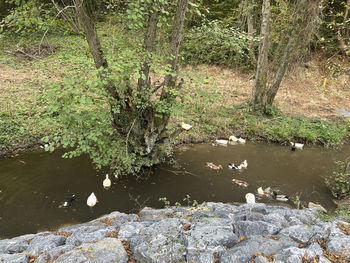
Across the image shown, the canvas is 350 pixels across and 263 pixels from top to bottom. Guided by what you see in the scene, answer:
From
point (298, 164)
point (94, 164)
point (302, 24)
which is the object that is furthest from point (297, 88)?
point (94, 164)

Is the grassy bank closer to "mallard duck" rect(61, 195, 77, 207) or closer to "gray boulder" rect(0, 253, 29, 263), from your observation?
"mallard duck" rect(61, 195, 77, 207)

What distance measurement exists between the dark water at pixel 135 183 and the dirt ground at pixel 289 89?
125 inches

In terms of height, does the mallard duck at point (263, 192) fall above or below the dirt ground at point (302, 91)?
below

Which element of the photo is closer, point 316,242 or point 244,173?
point 316,242

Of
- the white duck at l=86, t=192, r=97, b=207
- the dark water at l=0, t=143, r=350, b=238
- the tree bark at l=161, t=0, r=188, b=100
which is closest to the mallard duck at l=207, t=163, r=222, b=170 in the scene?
→ the dark water at l=0, t=143, r=350, b=238

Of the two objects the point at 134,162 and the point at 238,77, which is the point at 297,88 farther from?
the point at 134,162

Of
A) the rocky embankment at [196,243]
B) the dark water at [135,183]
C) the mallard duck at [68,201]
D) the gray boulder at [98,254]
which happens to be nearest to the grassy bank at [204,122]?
the dark water at [135,183]

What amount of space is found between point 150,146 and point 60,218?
257 centimetres

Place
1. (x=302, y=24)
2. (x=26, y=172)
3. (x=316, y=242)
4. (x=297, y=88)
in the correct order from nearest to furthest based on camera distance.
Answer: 1. (x=316, y=242)
2. (x=26, y=172)
3. (x=302, y=24)
4. (x=297, y=88)

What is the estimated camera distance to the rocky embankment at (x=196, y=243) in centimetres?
288

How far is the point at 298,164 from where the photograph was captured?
26.7 feet

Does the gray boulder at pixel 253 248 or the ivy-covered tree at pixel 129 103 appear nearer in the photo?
the gray boulder at pixel 253 248

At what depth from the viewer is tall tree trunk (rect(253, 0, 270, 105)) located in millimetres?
9484

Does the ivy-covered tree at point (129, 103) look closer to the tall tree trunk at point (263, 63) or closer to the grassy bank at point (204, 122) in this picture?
the grassy bank at point (204, 122)
